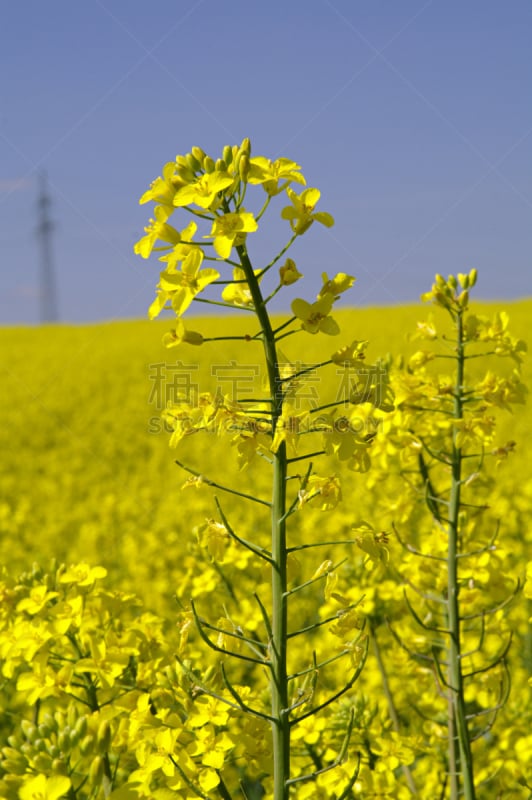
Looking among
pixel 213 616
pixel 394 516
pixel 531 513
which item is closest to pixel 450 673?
pixel 394 516

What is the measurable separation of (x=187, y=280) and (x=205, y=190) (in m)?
0.20

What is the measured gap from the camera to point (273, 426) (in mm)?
1699

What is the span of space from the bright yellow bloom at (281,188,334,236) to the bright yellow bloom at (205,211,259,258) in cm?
16

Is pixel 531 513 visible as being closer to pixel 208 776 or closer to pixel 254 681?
pixel 254 681

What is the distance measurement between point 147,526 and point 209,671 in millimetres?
6673

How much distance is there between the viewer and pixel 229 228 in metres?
1.64

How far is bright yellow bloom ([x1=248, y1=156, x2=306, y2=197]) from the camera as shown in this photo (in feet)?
5.54

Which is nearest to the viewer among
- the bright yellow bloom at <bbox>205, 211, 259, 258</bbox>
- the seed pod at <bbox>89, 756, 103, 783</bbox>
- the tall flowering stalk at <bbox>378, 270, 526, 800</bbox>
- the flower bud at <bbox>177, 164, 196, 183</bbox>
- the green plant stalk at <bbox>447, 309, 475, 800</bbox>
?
the seed pod at <bbox>89, 756, 103, 783</bbox>

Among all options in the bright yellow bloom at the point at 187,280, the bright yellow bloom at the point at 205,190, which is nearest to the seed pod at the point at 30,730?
the bright yellow bloom at the point at 187,280

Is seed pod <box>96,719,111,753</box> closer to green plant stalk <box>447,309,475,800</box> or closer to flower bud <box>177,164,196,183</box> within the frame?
flower bud <box>177,164,196,183</box>

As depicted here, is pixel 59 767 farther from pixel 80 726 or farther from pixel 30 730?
pixel 30 730

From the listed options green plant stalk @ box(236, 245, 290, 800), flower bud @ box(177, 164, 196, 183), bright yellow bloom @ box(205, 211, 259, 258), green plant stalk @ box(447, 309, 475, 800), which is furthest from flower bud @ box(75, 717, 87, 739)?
green plant stalk @ box(447, 309, 475, 800)

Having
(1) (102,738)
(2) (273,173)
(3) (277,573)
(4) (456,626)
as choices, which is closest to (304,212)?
(2) (273,173)

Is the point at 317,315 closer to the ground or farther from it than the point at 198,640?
farther from it
